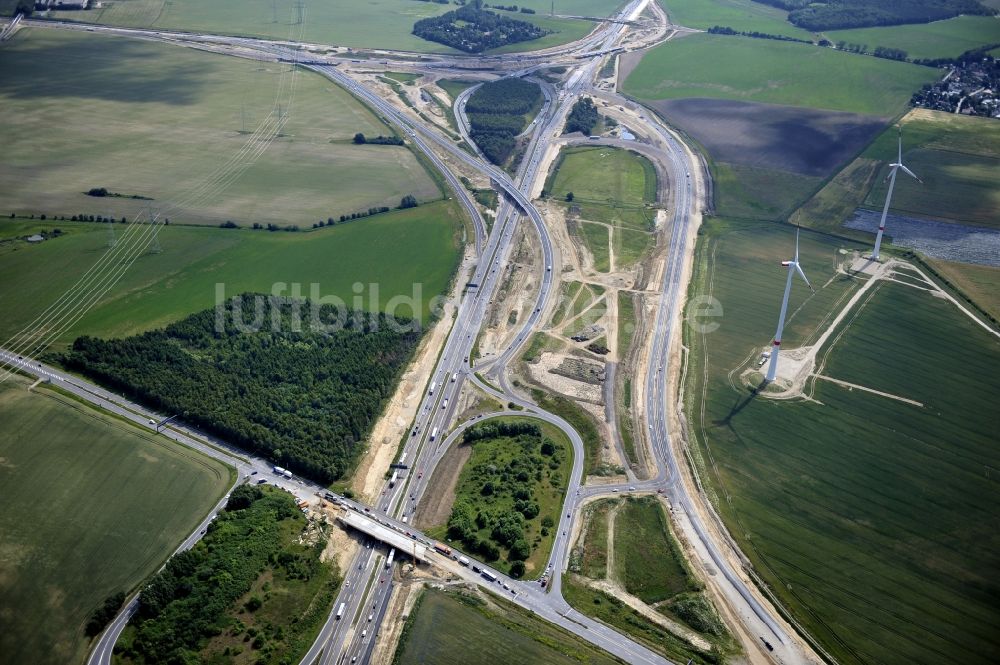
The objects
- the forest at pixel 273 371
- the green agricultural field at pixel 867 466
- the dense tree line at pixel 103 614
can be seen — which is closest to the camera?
the dense tree line at pixel 103 614

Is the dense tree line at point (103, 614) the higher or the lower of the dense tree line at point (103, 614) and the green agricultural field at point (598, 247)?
the lower

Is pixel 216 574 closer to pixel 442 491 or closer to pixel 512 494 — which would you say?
pixel 442 491

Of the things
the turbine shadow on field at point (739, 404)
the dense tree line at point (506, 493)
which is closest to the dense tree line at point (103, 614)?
the dense tree line at point (506, 493)

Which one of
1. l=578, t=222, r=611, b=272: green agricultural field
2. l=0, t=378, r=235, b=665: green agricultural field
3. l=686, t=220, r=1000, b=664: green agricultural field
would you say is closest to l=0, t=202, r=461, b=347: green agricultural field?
l=0, t=378, r=235, b=665: green agricultural field

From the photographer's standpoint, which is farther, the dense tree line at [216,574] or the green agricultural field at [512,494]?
the green agricultural field at [512,494]

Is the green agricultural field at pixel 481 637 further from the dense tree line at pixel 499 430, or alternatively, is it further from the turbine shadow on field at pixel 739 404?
the turbine shadow on field at pixel 739 404

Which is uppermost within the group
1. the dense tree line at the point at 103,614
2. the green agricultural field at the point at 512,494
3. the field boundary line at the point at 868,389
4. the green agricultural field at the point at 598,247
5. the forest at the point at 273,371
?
the green agricultural field at the point at 598,247

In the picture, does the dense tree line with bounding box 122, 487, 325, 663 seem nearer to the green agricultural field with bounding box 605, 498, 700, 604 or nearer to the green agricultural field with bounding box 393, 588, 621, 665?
the green agricultural field with bounding box 393, 588, 621, 665
